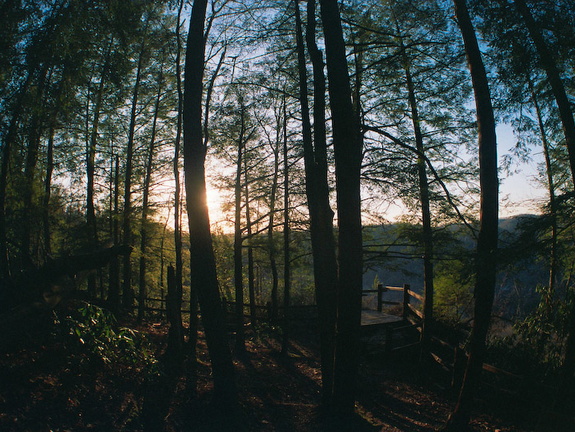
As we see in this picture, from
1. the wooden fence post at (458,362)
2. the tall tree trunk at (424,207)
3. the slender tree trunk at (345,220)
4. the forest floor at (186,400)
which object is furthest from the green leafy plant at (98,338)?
the tall tree trunk at (424,207)

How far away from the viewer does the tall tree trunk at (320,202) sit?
8.08 meters

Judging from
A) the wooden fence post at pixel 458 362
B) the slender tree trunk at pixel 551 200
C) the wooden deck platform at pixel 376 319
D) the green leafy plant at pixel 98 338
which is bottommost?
the wooden deck platform at pixel 376 319

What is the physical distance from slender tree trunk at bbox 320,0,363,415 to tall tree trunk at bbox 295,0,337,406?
Result: 161 cm

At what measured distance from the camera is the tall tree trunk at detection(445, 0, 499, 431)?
6121 millimetres

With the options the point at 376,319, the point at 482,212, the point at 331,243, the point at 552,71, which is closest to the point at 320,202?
the point at 331,243

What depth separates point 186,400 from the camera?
7137 millimetres

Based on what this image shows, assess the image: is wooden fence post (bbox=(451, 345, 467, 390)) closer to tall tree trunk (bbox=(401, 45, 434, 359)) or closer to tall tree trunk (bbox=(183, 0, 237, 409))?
tall tree trunk (bbox=(401, 45, 434, 359))

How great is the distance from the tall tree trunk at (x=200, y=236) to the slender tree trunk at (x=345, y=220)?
220 centimetres

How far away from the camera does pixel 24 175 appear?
1198 centimetres

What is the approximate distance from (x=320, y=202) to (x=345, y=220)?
222cm

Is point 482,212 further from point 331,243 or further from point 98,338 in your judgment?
point 98,338

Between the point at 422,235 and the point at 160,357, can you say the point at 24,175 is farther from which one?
the point at 422,235

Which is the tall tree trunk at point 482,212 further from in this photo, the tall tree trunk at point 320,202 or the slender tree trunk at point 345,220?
the tall tree trunk at point 320,202

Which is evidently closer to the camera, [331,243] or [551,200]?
[551,200]
